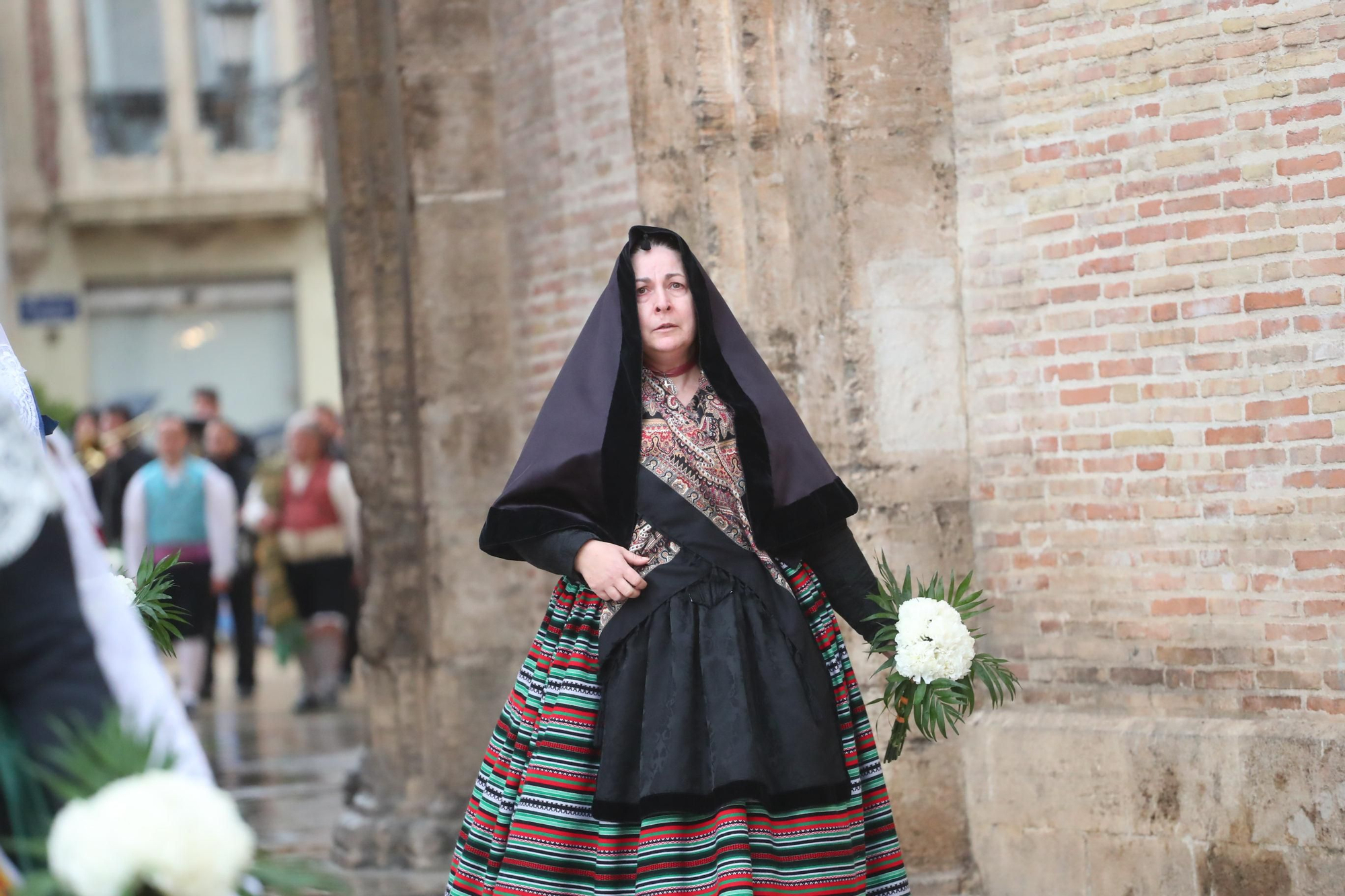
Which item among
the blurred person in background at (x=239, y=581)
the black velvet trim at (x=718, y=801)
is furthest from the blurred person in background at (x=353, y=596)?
the black velvet trim at (x=718, y=801)

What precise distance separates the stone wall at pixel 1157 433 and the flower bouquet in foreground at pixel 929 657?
129 cm

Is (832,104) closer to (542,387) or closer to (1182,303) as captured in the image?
(1182,303)

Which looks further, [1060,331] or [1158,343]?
[1060,331]

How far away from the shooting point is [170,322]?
85.7 feet

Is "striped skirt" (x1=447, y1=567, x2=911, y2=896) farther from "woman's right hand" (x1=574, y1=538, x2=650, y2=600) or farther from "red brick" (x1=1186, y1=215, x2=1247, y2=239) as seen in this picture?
"red brick" (x1=1186, y1=215, x2=1247, y2=239)

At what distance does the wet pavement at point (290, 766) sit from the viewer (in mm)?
7547

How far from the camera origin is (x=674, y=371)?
4.40 metres

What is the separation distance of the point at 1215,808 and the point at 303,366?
71.5ft

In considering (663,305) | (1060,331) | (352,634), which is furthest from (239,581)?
(663,305)

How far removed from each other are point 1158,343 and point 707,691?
7.08 ft

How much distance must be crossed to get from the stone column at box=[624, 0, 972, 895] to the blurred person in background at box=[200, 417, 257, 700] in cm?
881

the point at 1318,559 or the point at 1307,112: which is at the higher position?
the point at 1307,112

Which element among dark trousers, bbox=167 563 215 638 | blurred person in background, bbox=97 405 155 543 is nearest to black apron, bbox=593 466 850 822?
dark trousers, bbox=167 563 215 638

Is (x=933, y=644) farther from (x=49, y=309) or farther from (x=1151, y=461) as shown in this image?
(x=49, y=309)
